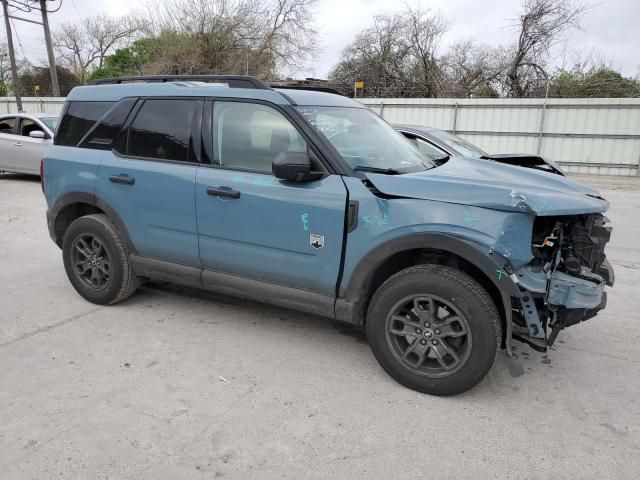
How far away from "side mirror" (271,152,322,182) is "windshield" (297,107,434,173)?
0.28 metres

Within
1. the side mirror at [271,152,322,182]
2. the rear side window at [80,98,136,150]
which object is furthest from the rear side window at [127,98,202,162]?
the side mirror at [271,152,322,182]

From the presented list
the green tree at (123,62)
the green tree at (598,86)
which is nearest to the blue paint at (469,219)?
the green tree at (598,86)

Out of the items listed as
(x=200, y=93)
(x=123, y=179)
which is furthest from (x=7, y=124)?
(x=200, y=93)

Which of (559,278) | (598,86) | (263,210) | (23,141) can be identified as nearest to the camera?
(559,278)

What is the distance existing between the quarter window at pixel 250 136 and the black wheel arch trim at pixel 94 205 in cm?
114

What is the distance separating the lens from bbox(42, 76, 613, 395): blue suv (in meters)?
2.89

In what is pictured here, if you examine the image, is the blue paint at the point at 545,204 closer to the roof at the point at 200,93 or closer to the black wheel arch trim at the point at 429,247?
the black wheel arch trim at the point at 429,247

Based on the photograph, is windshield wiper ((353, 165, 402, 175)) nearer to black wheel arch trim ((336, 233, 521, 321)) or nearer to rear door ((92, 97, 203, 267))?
black wheel arch trim ((336, 233, 521, 321))

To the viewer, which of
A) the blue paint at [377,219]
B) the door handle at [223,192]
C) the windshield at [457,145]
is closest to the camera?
the blue paint at [377,219]

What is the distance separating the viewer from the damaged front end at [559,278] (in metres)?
2.85

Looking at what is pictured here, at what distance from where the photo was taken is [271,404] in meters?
2.99

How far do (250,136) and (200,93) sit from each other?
577mm

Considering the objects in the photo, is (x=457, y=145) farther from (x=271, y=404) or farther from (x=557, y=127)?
(x=557, y=127)

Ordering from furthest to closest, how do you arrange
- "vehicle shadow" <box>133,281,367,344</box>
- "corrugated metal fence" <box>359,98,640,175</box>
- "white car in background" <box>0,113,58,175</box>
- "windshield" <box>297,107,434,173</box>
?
"corrugated metal fence" <box>359,98,640,175</box> < "white car in background" <box>0,113,58,175</box> < "vehicle shadow" <box>133,281,367,344</box> < "windshield" <box>297,107,434,173</box>
